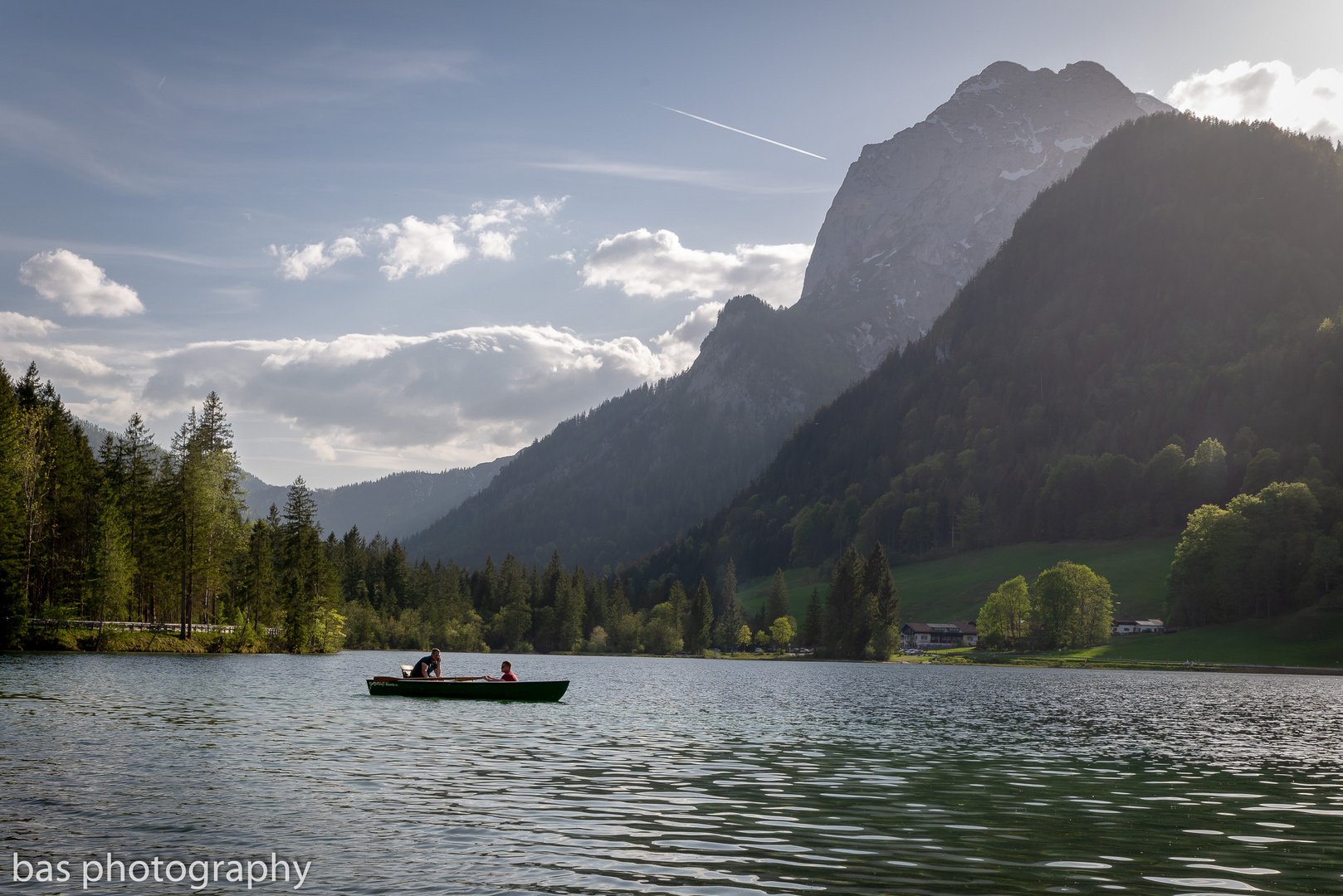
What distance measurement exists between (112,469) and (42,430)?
38.8ft

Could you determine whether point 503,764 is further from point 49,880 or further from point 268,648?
point 268,648

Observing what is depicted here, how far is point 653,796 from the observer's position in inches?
1110

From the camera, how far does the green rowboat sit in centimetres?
6375

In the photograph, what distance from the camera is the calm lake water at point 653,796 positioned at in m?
19.3

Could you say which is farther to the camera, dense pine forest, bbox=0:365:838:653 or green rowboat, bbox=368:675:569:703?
dense pine forest, bbox=0:365:838:653

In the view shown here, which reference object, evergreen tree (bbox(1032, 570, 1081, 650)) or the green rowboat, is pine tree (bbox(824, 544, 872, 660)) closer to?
evergreen tree (bbox(1032, 570, 1081, 650))

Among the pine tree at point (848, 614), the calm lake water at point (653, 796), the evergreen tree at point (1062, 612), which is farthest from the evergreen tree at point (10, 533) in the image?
the evergreen tree at point (1062, 612)

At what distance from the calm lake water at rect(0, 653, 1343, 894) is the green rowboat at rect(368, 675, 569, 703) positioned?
204cm

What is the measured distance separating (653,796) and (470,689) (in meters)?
38.7

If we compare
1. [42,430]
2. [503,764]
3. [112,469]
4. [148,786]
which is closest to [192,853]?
[148,786]

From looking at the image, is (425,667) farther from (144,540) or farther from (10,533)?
(144,540)

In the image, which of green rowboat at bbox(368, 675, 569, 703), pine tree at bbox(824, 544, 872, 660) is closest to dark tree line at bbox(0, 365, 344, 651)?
green rowboat at bbox(368, 675, 569, 703)

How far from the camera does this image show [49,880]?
1719 cm

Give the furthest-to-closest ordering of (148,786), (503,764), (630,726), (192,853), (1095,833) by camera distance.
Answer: (630,726) → (503,764) → (148,786) → (1095,833) → (192,853)
